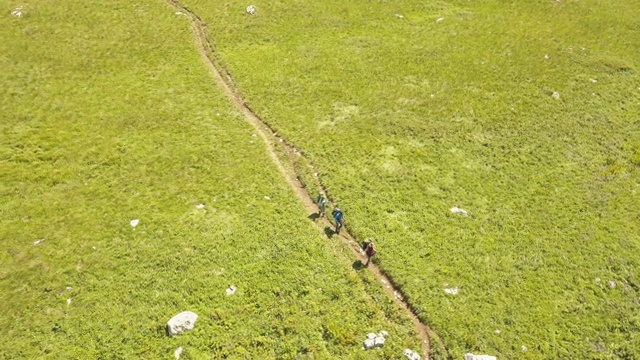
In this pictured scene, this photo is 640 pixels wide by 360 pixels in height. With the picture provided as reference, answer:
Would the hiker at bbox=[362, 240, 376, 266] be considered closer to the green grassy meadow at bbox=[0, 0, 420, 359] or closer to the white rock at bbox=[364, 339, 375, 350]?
the green grassy meadow at bbox=[0, 0, 420, 359]

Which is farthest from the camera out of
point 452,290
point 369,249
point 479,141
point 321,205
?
point 479,141

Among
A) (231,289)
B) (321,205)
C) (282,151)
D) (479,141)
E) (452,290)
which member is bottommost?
(452,290)

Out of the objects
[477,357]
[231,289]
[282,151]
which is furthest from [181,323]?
[282,151]

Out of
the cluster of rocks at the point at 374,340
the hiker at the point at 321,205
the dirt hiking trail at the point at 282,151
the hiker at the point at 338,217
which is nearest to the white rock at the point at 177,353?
the cluster of rocks at the point at 374,340

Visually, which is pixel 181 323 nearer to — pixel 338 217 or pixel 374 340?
pixel 374 340

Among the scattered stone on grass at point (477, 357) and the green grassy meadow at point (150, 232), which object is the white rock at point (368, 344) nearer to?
the green grassy meadow at point (150, 232)

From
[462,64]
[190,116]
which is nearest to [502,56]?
[462,64]
